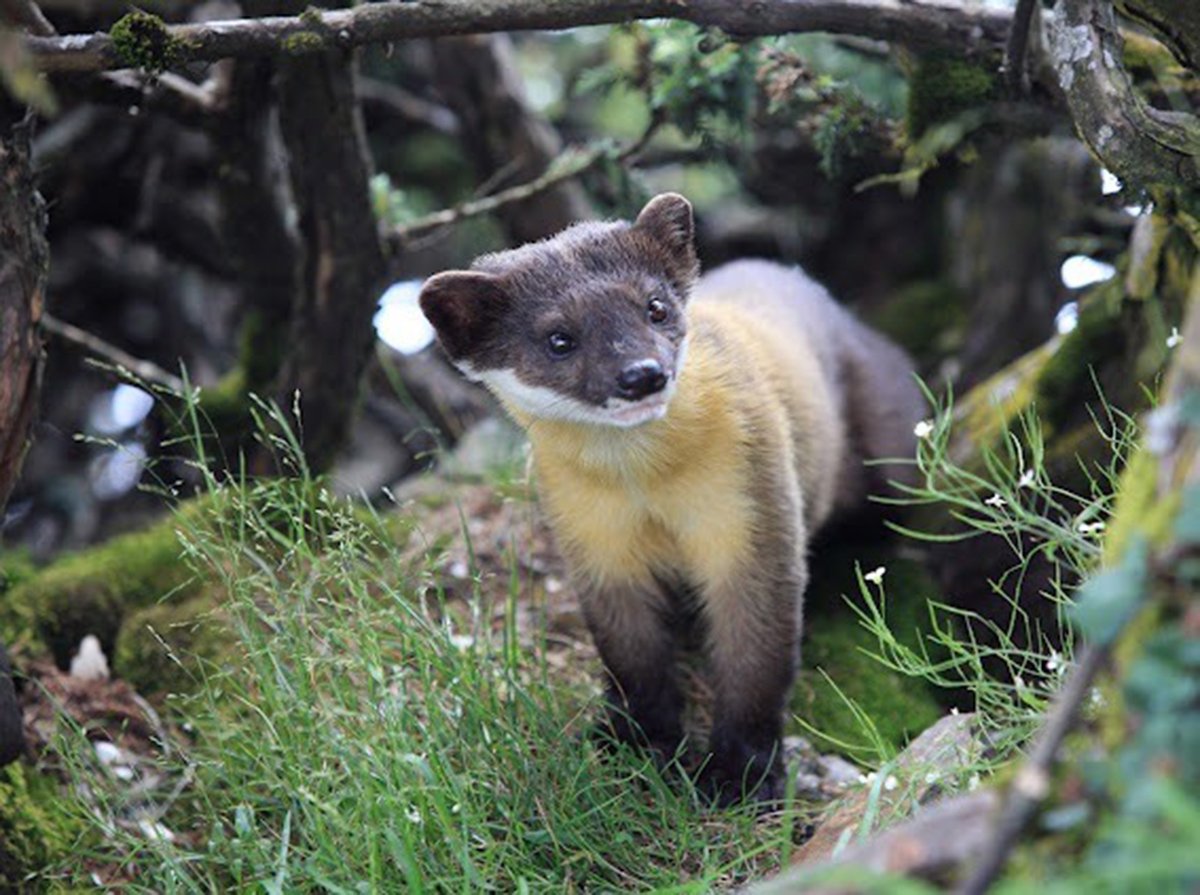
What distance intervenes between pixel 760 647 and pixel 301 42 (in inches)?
102

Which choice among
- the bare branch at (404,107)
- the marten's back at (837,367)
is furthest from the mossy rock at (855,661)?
the bare branch at (404,107)

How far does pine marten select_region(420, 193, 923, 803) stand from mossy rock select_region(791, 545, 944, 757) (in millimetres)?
403

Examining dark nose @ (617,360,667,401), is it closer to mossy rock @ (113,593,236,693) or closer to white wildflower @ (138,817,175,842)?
white wildflower @ (138,817,175,842)

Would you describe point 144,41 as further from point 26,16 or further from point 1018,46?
point 1018,46

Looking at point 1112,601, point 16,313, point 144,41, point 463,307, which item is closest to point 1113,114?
point 463,307

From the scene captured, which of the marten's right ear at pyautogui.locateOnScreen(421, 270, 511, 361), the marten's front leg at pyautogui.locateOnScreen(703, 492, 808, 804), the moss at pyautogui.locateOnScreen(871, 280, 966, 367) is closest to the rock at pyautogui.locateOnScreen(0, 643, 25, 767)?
the marten's right ear at pyautogui.locateOnScreen(421, 270, 511, 361)

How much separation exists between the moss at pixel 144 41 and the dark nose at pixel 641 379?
174 cm

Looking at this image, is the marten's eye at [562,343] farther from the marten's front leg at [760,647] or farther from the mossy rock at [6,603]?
the mossy rock at [6,603]

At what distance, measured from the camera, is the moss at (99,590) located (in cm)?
635

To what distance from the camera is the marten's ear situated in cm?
509

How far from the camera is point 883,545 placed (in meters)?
6.90

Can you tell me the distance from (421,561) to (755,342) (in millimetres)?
1715

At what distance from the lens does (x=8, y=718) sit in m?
4.80

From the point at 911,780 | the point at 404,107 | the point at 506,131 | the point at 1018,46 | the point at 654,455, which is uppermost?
the point at 1018,46
